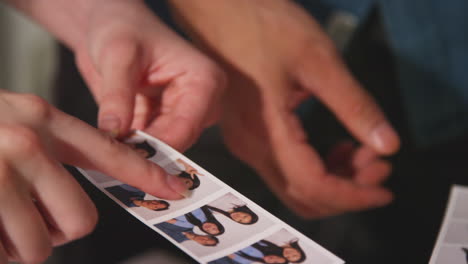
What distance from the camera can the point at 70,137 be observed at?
434 mm

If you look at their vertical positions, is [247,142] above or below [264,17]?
below

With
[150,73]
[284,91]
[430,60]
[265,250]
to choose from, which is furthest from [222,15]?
[265,250]

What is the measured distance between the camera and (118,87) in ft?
1.77

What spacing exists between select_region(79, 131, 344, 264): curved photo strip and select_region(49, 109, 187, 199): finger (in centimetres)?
2

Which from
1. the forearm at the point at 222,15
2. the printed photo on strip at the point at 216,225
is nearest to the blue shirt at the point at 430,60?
the forearm at the point at 222,15

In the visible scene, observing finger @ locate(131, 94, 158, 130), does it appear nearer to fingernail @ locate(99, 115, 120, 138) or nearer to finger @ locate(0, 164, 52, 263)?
fingernail @ locate(99, 115, 120, 138)

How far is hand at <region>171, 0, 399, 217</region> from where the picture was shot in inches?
33.4

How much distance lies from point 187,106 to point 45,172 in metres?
0.21

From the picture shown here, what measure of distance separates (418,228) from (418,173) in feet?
0.41

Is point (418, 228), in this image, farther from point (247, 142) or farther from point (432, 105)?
point (247, 142)

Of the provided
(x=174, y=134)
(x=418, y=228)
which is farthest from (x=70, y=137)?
(x=418, y=228)

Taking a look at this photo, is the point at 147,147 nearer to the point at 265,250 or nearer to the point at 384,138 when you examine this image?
the point at 265,250

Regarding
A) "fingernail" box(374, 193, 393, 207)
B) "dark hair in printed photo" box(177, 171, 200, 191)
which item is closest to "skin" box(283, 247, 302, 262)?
"dark hair in printed photo" box(177, 171, 200, 191)

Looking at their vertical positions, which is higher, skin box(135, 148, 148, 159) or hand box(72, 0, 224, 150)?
hand box(72, 0, 224, 150)
